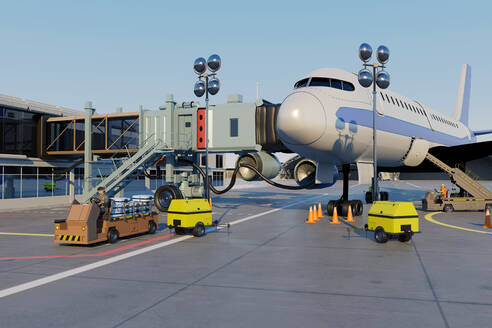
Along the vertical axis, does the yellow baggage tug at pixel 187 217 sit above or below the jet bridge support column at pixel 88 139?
below

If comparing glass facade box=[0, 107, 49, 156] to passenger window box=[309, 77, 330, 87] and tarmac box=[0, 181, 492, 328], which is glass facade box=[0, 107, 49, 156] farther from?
passenger window box=[309, 77, 330, 87]

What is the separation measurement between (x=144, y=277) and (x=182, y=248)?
11.8 feet

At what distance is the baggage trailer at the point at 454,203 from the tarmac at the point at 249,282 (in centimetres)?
938

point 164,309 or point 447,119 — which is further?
point 447,119

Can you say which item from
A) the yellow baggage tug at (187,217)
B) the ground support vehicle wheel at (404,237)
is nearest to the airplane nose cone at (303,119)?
the yellow baggage tug at (187,217)

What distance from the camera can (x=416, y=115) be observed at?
23.3 m

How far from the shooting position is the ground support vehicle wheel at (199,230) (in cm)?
1428

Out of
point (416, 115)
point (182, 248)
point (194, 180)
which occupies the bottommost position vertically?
point (182, 248)

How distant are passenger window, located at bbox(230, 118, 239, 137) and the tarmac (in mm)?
12770

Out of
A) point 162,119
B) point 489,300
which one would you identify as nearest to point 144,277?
point 489,300

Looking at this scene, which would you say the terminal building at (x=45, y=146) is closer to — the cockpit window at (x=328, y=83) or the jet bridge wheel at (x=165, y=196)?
the jet bridge wheel at (x=165, y=196)

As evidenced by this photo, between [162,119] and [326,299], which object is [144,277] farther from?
[162,119]

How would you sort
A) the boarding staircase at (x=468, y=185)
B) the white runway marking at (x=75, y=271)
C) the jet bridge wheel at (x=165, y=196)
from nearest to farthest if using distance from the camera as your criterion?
the white runway marking at (x=75, y=271), the boarding staircase at (x=468, y=185), the jet bridge wheel at (x=165, y=196)

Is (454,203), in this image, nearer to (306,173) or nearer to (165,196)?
(306,173)
